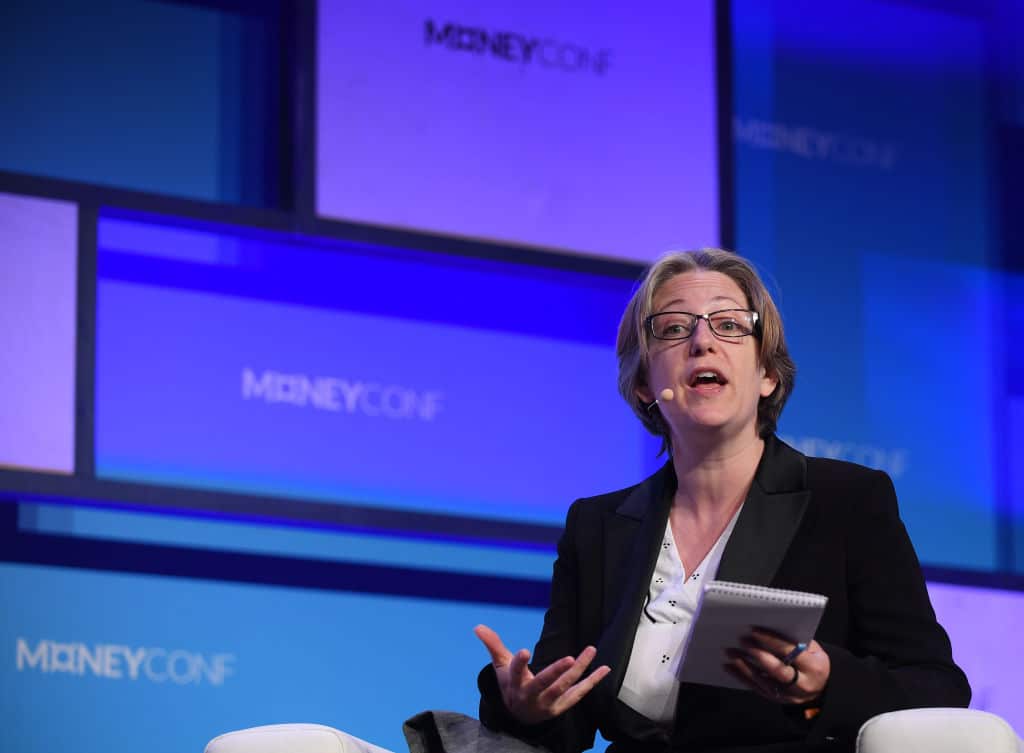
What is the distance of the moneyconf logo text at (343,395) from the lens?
3412 mm

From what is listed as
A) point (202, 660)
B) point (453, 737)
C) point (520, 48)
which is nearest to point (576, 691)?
point (453, 737)

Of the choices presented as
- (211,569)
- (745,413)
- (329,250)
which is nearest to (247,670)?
(211,569)

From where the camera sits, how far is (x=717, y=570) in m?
2.12

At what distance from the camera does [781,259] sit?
14.4 ft

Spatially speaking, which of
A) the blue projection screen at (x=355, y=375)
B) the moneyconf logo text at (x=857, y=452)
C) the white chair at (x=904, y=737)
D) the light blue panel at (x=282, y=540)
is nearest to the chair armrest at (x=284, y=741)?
the white chair at (x=904, y=737)

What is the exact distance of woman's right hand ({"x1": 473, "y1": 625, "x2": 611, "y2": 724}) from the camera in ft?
6.33

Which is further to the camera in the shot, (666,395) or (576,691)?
(666,395)

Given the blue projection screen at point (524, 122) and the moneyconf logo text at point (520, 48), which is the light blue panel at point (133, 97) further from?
the moneyconf logo text at point (520, 48)

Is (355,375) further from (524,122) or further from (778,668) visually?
(778,668)

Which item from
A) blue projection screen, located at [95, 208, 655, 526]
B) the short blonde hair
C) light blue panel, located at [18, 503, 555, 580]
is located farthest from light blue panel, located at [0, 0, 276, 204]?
the short blonde hair

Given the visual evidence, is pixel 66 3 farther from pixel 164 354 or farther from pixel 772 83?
pixel 772 83

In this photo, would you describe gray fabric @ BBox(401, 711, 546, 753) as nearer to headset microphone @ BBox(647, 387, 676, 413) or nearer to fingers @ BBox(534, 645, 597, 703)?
fingers @ BBox(534, 645, 597, 703)

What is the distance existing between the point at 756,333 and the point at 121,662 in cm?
160

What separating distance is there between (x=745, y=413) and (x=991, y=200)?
2.80 meters
